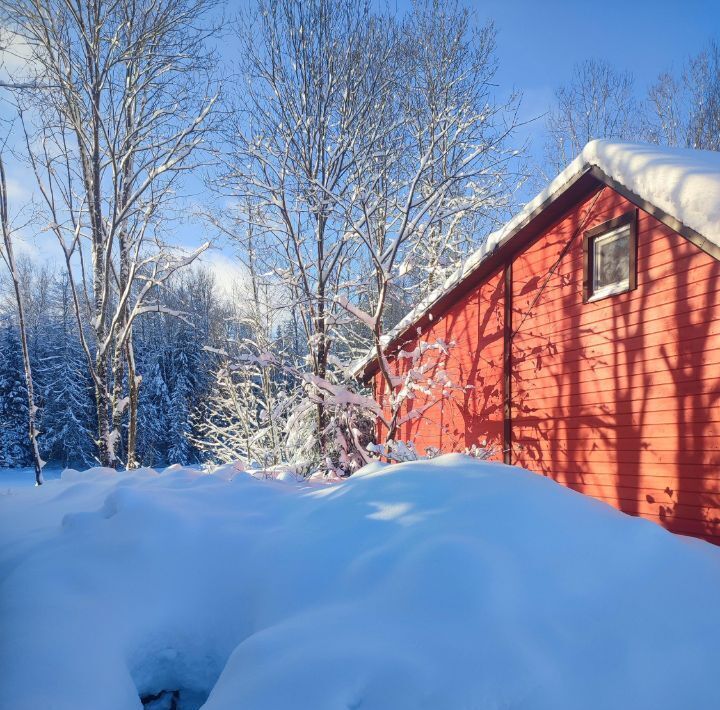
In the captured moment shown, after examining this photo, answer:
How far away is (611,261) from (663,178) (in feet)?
4.63

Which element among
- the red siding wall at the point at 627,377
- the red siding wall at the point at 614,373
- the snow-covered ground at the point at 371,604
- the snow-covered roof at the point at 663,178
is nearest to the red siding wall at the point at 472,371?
the red siding wall at the point at 614,373

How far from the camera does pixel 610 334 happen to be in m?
5.34

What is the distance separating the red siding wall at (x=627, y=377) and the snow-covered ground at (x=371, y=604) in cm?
254

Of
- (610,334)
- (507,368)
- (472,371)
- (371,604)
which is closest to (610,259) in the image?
(610,334)

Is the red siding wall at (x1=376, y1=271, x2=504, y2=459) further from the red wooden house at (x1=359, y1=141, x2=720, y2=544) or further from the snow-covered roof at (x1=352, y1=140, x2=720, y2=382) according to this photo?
the snow-covered roof at (x1=352, y1=140, x2=720, y2=382)

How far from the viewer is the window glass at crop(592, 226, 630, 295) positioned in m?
5.25

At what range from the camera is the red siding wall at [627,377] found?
4352 mm

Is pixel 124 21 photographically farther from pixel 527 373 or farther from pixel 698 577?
pixel 698 577

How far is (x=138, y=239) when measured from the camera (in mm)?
10164

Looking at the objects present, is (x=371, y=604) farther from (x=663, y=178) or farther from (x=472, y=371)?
(x=472, y=371)

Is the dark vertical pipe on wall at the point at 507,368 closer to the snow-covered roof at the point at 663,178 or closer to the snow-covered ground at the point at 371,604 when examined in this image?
the snow-covered roof at the point at 663,178

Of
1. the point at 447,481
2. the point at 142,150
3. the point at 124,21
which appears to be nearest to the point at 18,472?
the point at 142,150

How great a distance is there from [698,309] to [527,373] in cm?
247

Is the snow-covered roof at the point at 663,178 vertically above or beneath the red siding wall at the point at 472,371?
above
